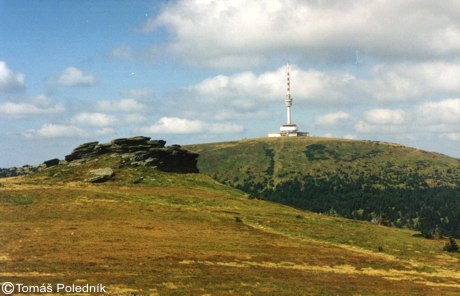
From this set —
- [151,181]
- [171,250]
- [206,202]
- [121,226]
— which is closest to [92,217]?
[121,226]

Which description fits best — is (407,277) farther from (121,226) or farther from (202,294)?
(121,226)

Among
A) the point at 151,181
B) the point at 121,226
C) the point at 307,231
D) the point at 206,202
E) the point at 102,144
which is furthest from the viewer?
the point at 102,144

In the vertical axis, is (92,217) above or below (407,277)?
above

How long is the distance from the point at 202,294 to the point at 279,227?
4807cm

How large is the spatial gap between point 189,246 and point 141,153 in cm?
7484

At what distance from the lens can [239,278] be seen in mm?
51219

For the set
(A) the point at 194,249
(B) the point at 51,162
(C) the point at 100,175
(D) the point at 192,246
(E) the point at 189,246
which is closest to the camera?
(A) the point at 194,249

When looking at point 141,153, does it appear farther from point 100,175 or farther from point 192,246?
point 192,246

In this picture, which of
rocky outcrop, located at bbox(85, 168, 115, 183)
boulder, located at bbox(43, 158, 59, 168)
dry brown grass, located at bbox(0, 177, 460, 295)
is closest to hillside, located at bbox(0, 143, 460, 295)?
dry brown grass, located at bbox(0, 177, 460, 295)

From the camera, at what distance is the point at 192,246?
67.8 meters

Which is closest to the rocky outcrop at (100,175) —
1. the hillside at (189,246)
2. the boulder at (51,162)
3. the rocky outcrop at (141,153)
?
the hillside at (189,246)

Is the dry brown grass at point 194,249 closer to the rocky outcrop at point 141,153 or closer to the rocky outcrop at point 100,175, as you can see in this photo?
the rocky outcrop at point 100,175

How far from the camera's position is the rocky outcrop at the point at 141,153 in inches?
5364

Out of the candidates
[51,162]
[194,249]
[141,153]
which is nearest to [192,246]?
[194,249]
